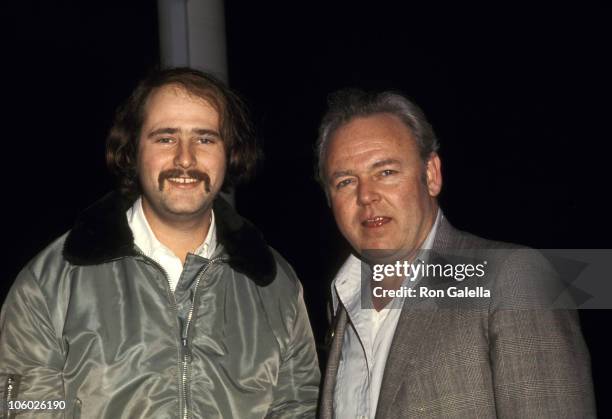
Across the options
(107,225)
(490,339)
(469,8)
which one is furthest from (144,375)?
(469,8)

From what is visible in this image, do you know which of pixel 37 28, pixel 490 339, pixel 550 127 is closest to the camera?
pixel 490 339

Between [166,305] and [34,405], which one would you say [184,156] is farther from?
[34,405]

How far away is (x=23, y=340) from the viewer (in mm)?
2037

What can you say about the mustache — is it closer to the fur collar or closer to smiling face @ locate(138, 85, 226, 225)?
Answer: smiling face @ locate(138, 85, 226, 225)

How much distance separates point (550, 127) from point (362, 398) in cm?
323

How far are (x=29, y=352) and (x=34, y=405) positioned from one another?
16 cm

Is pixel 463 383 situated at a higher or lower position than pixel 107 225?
lower

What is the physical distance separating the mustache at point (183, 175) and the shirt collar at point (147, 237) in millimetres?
208

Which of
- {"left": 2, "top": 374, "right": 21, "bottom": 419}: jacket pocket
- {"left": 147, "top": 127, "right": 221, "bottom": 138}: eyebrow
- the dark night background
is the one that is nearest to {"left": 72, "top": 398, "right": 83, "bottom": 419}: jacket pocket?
{"left": 2, "top": 374, "right": 21, "bottom": 419}: jacket pocket

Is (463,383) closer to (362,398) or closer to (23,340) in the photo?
(362,398)

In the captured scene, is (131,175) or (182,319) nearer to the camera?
(182,319)

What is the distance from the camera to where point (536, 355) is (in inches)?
62.8

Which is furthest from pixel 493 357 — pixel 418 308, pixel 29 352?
pixel 29 352

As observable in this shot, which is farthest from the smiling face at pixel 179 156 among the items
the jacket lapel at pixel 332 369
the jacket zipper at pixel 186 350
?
the jacket lapel at pixel 332 369
